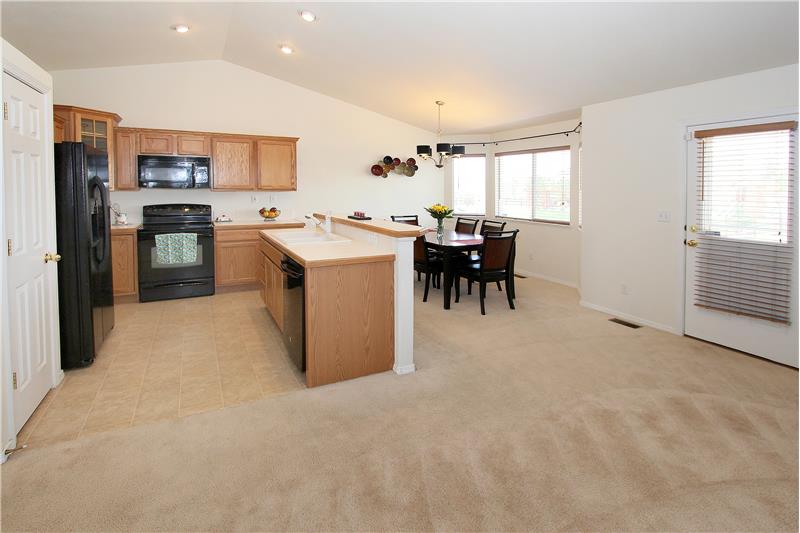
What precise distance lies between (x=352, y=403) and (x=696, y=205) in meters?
3.37

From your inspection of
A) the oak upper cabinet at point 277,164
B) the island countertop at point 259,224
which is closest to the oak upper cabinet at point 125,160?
the island countertop at point 259,224

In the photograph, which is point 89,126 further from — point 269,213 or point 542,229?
point 542,229

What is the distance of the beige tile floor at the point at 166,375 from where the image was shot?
2785 millimetres

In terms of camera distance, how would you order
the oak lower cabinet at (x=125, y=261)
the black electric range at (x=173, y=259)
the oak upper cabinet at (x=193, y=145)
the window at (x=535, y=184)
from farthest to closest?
the window at (x=535, y=184) < the oak upper cabinet at (x=193, y=145) < the black electric range at (x=173, y=259) < the oak lower cabinet at (x=125, y=261)

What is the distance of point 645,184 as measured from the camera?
15.1 ft

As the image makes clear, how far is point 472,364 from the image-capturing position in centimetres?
363

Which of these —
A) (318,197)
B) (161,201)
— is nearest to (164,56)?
(161,201)

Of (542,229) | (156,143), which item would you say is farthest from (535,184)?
(156,143)

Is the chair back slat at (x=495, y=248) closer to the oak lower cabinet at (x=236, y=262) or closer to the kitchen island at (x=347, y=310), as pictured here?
the kitchen island at (x=347, y=310)

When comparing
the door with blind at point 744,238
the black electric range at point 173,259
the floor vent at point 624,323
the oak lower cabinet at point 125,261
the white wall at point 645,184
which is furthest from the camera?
the black electric range at point 173,259

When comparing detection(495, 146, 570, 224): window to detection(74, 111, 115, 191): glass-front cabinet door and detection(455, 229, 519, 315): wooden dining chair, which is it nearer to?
detection(455, 229, 519, 315): wooden dining chair

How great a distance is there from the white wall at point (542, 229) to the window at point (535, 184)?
0.35 ft

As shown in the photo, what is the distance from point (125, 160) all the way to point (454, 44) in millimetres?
3958

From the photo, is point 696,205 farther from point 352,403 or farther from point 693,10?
point 352,403
